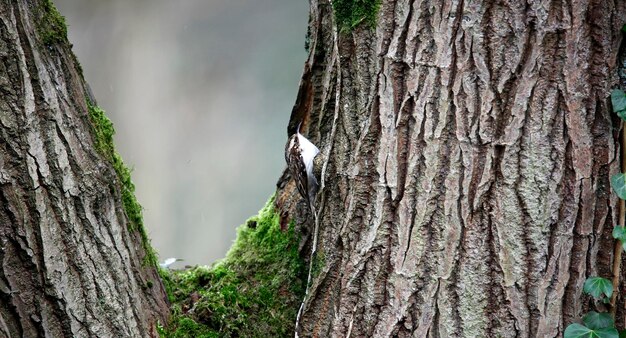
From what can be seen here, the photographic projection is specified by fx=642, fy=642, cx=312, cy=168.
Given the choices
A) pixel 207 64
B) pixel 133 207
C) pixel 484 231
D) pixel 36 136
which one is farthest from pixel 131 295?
pixel 207 64

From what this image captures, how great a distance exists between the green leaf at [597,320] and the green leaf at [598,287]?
0.16 ft

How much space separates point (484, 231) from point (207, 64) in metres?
4.94

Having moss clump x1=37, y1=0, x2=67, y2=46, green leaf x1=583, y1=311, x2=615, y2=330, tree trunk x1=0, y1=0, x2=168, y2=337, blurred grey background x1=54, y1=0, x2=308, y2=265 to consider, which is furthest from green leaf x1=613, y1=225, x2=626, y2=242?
blurred grey background x1=54, y1=0, x2=308, y2=265

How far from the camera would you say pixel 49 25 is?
1.73 m

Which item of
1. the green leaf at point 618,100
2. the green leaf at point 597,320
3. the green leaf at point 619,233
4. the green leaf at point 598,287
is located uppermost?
the green leaf at point 618,100

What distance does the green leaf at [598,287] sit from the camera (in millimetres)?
1614

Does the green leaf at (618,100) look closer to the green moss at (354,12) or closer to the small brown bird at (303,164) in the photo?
the green moss at (354,12)

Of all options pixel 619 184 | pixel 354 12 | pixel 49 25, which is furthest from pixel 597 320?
pixel 49 25

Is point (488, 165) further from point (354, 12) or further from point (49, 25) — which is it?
point (49, 25)

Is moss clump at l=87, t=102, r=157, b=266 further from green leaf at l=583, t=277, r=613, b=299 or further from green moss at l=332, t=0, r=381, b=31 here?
green leaf at l=583, t=277, r=613, b=299

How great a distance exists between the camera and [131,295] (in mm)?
1798

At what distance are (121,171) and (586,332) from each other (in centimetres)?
141

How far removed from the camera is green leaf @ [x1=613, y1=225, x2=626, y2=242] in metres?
1.60

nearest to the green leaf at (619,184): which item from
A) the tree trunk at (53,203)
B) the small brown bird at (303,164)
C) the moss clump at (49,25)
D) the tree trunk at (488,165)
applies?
the tree trunk at (488,165)
